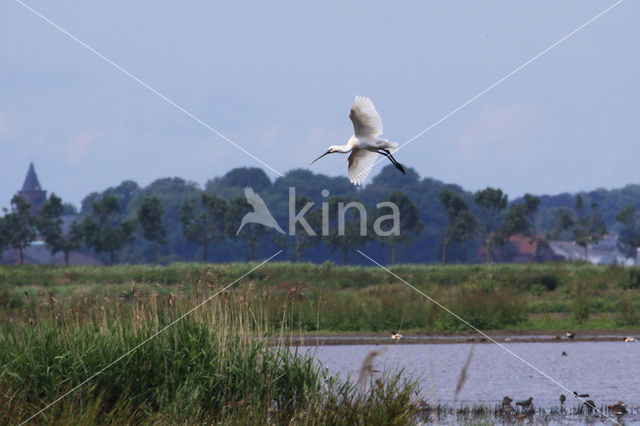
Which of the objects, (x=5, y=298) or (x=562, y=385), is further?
(x=5, y=298)

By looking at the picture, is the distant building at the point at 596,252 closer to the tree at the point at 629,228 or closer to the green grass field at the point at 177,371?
the tree at the point at 629,228

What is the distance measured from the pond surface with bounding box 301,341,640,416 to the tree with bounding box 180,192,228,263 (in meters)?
53.3

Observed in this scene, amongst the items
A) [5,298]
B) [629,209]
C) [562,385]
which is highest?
[629,209]

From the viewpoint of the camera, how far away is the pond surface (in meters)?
18.0

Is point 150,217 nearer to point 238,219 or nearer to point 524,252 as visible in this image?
point 238,219

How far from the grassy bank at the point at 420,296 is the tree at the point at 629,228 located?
44798mm

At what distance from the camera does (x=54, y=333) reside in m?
11.5

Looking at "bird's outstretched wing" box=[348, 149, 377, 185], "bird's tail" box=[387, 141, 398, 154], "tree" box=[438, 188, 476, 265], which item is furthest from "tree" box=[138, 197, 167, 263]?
"bird's tail" box=[387, 141, 398, 154]

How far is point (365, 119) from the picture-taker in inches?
379

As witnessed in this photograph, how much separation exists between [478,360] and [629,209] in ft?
238

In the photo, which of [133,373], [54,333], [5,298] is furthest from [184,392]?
[5,298]

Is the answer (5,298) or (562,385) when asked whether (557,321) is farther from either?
(5,298)

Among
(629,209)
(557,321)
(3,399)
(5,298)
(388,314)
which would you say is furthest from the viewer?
(629,209)

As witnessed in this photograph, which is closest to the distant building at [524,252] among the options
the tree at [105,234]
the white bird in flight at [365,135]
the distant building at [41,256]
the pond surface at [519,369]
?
the tree at [105,234]
